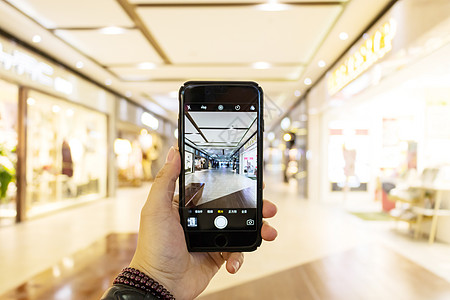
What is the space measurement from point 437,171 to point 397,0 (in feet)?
5.03

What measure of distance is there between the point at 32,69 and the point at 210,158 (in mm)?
4687

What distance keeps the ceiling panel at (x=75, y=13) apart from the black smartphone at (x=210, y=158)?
296 cm

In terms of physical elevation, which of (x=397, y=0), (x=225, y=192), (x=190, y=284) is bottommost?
(x=190, y=284)

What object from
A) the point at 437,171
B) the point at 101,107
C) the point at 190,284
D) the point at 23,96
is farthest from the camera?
the point at 101,107

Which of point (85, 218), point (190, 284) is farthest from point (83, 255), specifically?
point (190, 284)

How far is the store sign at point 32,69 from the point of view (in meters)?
3.91

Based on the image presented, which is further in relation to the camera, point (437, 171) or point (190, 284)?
point (437, 171)

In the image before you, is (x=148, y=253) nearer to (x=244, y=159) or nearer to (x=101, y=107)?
(x=244, y=159)

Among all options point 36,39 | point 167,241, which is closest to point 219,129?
point 167,241

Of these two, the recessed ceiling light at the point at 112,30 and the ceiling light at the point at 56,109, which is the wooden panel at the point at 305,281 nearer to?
the recessed ceiling light at the point at 112,30

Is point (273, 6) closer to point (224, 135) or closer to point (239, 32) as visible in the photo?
point (239, 32)

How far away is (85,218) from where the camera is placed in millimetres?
4793

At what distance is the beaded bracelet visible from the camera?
A: 0.62m

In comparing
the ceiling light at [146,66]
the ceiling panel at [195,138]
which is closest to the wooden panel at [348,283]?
the ceiling panel at [195,138]
